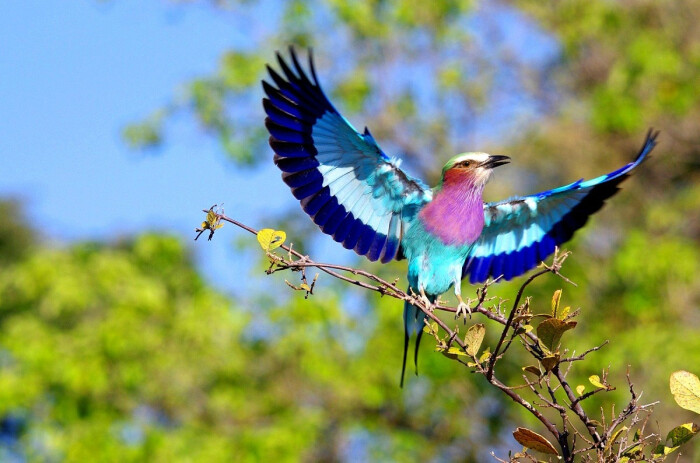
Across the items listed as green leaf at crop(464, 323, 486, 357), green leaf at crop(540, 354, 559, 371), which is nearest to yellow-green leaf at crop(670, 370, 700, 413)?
green leaf at crop(540, 354, 559, 371)

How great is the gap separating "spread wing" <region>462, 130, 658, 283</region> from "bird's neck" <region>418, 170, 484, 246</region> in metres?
0.36

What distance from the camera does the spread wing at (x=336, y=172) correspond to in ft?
11.5

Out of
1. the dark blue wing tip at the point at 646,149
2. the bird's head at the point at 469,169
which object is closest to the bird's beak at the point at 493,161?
the bird's head at the point at 469,169

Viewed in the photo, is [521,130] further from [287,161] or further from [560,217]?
[287,161]

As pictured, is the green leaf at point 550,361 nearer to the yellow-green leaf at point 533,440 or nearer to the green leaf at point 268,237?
the yellow-green leaf at point 533,440

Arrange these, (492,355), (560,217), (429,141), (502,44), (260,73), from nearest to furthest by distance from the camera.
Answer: (492,355) < (560,217) < (260,73) < (429,141) < (502,44)

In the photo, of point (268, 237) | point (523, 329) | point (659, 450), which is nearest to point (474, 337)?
point (523, 329)

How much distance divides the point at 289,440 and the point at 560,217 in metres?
4.08

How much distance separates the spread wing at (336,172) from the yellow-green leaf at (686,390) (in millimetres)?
1753

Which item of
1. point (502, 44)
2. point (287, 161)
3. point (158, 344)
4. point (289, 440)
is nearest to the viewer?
point (287, 161)

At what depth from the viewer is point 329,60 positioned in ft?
A: 32.2

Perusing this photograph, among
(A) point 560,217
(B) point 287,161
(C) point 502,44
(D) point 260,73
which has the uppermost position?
(C) point 502,44

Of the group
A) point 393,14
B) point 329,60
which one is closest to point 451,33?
point 393,14

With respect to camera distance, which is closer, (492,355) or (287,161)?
(492,355)
